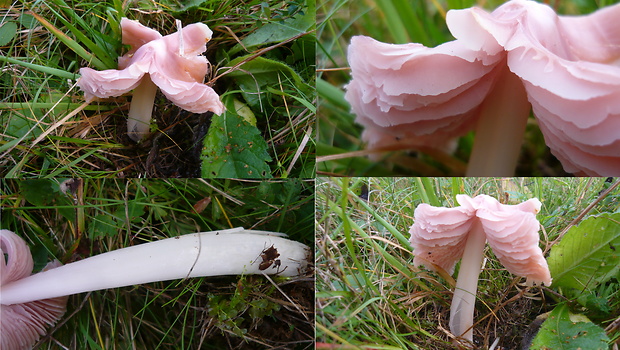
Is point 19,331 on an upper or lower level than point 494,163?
lower

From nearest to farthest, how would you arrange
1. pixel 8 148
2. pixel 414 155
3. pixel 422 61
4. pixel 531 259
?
pixel 422 61 < pixel 531 259 < pixel 414 155 < pixel 8 148

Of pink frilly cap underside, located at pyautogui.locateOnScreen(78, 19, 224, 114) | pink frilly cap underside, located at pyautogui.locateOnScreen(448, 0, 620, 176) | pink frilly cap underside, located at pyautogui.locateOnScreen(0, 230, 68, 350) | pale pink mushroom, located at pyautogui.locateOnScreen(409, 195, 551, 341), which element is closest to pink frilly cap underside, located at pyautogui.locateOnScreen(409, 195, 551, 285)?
pale pink mushroom, located at pyautogui.locateOnScreen(409, 195, 551, 341)

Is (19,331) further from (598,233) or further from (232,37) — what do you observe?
(598,233)

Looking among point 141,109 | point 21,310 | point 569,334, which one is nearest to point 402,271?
point 569,334

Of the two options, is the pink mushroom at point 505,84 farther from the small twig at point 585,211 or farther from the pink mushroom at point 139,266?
the pink mushroom at point 139,266

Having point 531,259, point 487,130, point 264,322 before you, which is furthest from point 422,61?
point 264,322

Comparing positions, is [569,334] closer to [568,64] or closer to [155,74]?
[568,64]

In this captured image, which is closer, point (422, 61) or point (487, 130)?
point (422, 61)
